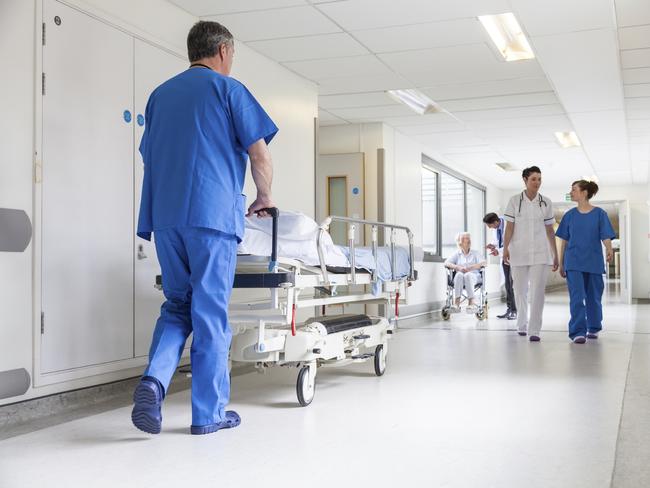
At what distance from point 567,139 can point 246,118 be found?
323 inches

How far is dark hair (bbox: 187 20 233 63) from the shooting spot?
3.15m

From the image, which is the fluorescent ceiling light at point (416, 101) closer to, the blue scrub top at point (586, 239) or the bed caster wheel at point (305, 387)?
the blue scrub top at point (586, 239)

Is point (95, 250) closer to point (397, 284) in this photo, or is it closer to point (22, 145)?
point (22, 145)

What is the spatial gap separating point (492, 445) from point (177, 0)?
329cm

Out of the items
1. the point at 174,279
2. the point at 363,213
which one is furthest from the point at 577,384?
the point at 363,213

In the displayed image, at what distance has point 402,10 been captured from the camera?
4.86m

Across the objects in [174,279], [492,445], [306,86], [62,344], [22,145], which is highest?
[306,86]

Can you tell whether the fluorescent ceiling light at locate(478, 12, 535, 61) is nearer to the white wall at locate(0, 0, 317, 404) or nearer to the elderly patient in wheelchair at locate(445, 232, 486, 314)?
the white wall at locate(0, 0, 317, 404)

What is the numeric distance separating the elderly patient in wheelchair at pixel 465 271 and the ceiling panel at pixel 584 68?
2536 mm

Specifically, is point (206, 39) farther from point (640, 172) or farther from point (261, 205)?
point (640, 172)

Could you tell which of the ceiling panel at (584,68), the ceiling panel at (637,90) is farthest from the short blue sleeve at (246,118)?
the ceiling panel at (637,90)

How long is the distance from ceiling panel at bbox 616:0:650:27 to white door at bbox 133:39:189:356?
2.97m

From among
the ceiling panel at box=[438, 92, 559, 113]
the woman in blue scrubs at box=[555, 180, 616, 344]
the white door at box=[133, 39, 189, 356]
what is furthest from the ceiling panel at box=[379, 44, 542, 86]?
the white door at box=[133, 39, 189, 356]

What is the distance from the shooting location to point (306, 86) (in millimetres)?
6652
